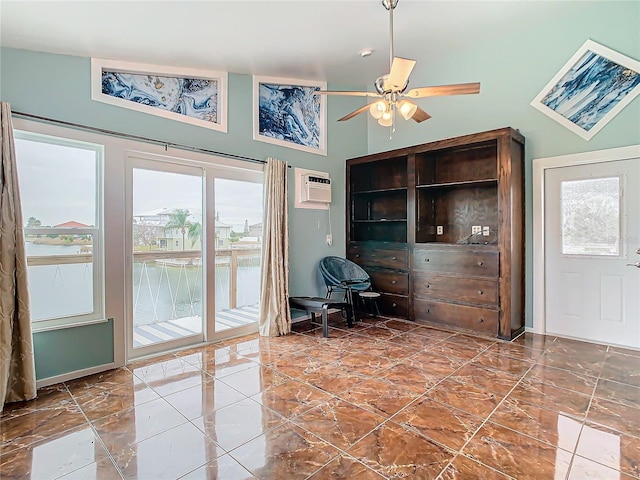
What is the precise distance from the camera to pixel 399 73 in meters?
2.46

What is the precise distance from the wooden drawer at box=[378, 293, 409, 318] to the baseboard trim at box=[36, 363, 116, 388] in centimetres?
333

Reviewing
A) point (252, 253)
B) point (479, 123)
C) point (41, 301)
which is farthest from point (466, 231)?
point (41, 301)

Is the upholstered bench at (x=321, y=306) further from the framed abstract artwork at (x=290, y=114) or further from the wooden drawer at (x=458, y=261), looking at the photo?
the framed abstract artwork at (x=290, y=114)

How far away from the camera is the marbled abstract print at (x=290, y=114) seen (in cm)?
430

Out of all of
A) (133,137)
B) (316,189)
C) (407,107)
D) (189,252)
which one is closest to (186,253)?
(189,252)

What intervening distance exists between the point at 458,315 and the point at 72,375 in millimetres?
3959

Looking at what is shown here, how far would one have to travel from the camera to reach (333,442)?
1.96m

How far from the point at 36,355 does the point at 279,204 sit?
104 inches

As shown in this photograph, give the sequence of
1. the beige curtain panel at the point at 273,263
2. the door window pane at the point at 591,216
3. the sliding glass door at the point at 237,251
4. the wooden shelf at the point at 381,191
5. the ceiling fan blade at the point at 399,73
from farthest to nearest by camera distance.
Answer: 1. the wooden shelf at the point at 381,191
2. the beige curtain panel at the point at 273,263
3. the sliding glass door at the point at 237,251
4. the door window pane at the point at 591,216
5. the ceiling fan blade at the point at 399,73

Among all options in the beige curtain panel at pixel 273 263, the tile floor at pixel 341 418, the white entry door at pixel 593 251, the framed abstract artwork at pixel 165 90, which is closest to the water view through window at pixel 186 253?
the beige curtain panel at pixel 273 263

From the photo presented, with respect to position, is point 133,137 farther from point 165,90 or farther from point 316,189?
point 316,189

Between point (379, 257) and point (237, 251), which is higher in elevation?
point (237, 251)

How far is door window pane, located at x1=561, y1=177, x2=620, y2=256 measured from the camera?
3578mm

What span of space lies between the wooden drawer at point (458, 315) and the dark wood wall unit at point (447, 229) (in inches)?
0.4
